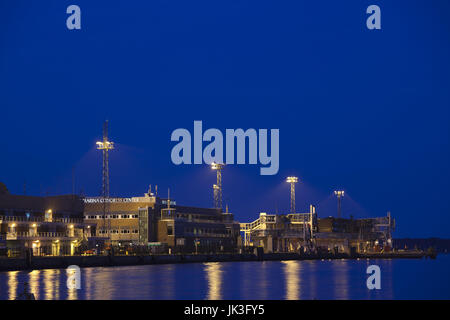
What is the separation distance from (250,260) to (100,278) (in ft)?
293

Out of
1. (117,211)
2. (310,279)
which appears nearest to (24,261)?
(310,279)

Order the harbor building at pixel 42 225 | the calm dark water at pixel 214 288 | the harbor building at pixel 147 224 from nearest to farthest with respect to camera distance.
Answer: the calm dark water at pixel 214 288, the harbor building at pixel 42 225, the harbor building at pixel 147 224

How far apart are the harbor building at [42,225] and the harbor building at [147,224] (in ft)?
40.9

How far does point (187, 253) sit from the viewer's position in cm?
16625

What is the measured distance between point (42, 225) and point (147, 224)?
3363 centimetres

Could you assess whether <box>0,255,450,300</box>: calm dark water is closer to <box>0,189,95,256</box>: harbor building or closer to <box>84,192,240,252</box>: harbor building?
<box>0,189,95,256</box>: harbor building

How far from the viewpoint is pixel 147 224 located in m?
165

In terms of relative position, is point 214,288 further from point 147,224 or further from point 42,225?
point 147,224

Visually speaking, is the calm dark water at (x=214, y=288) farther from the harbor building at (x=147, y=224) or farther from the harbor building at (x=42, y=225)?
the harbor building at (x=147, y=224)

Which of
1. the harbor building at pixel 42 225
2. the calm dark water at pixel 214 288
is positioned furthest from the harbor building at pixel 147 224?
the calm dark water at pixel 214 288

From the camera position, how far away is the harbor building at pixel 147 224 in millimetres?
165375

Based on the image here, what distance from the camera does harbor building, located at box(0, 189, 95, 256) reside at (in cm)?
12838

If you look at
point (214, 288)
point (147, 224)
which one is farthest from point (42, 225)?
point (214, 288)
